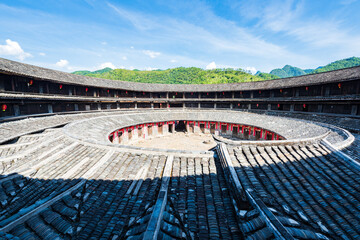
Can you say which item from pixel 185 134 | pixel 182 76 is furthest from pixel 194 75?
pixel 185 134

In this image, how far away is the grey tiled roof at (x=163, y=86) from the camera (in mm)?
18438

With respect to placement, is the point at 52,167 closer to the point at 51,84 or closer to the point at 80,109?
the point at 51,84

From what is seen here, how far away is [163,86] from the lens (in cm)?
3978

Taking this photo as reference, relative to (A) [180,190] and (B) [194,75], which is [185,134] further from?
(B) [194,75]

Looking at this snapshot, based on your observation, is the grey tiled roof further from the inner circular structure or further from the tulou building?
the inner circular structure

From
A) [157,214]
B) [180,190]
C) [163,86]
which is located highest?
[163,86]

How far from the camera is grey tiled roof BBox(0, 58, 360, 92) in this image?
18.4 meters

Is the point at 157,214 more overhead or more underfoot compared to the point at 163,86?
more underfoot

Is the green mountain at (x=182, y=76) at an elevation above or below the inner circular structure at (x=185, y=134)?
above

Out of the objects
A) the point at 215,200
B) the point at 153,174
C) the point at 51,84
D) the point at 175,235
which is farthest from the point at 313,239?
the point at 51,84

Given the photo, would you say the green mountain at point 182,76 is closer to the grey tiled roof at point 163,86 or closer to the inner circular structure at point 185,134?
the grey tiled roof at point 163,86

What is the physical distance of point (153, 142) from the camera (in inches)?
1113

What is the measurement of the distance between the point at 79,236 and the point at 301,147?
10132mm

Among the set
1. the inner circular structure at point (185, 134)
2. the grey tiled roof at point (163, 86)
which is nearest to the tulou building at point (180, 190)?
the grey tiled roof at point (163, 86)
